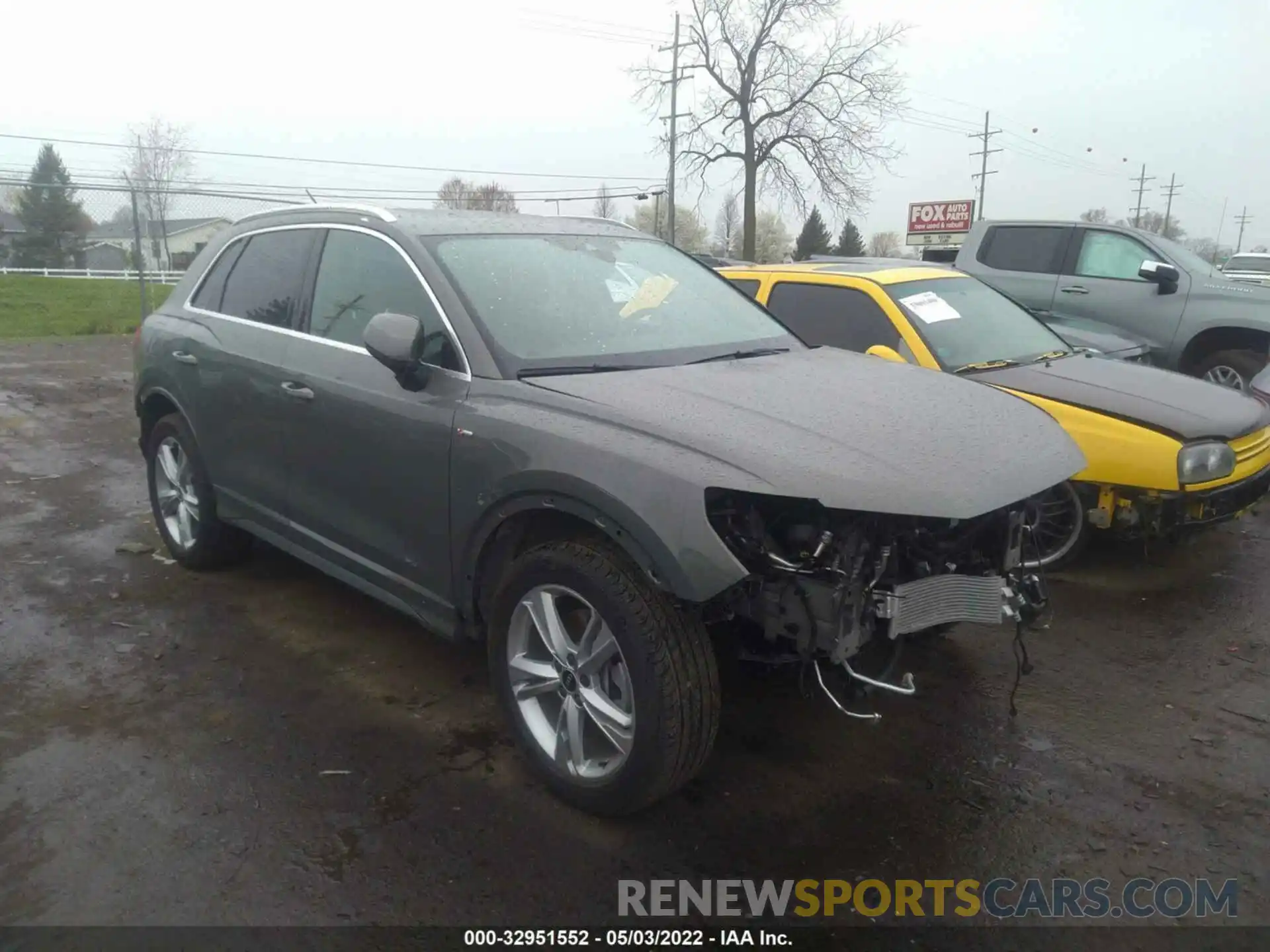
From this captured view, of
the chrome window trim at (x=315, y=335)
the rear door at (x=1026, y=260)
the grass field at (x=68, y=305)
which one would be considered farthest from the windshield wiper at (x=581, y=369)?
the grass field at (x=68, y=305)

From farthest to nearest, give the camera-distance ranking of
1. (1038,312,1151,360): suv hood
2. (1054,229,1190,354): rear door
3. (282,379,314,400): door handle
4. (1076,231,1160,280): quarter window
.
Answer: (1076,231,1160,280): quarter window
(1054,229,1190,354): rear door
(1038,312,1151,360): suv hood
(282,379,314,400): door handle

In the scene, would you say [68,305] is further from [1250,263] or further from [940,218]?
[940,218]

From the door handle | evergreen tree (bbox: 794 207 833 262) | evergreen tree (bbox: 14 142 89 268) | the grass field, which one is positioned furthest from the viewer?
evergreen tree (bbox: 794 207 833 262)

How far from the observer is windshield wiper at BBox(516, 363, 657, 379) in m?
3.11

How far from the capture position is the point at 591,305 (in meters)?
3.52

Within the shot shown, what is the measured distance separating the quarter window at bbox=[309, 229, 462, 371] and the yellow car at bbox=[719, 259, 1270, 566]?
2.28 meters

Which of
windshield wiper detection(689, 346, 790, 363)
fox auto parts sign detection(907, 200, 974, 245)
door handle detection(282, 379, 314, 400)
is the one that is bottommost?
door handle detection(282, 379, 314, 400)

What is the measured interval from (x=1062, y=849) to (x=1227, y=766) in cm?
90

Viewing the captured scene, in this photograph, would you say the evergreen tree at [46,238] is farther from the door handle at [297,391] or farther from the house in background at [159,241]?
the door handle at [297,391]

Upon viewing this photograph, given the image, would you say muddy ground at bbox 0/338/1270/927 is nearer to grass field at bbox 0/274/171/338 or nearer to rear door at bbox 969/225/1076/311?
rear door at bbox 969/225/1076/311

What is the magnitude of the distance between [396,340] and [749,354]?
4.48 feet

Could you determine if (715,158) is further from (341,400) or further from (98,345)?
(341,400)

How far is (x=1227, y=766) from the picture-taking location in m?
3.25

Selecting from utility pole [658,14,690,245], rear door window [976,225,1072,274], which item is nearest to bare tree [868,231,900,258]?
utility pole [658,14,690,245]
